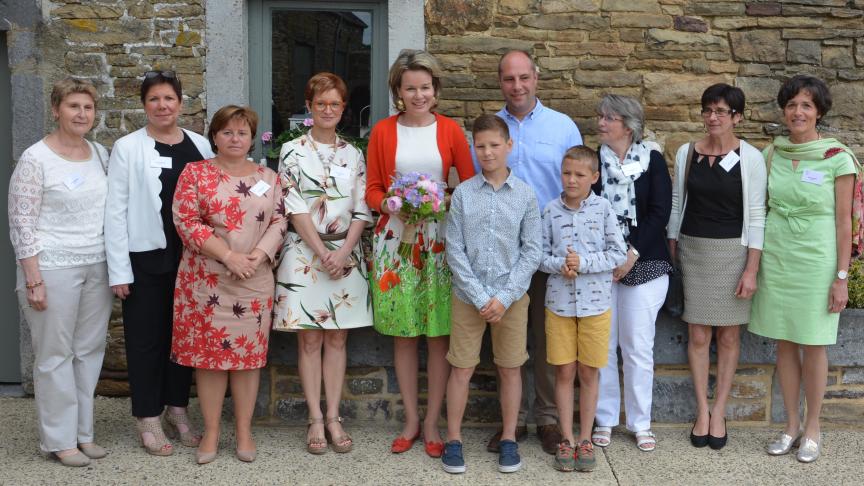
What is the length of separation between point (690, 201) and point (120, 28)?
145 inches

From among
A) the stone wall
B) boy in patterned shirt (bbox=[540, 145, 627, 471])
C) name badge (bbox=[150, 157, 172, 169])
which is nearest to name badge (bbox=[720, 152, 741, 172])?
boy in patterned shirt (bbox=[540, 145, 627, 471])

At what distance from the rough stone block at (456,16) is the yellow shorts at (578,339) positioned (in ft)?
7.18

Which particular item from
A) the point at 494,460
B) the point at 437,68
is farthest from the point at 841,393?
the point at 437,68

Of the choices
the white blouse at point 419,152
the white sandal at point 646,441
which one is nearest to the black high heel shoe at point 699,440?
the white sandal at point 646,441

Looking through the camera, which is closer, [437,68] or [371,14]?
[437,68]

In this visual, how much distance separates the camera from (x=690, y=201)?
12.9 ft

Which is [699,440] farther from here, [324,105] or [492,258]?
[324,105]

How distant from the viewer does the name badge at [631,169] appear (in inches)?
149

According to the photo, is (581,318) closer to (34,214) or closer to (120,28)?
(34,214)

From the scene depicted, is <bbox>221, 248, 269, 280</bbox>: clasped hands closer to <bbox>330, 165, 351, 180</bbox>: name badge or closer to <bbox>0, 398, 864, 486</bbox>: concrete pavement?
<bbox>330, 165, 351, 180</bbox>: name badge

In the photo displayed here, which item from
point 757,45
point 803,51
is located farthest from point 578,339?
point 803,51

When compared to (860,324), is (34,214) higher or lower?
higher

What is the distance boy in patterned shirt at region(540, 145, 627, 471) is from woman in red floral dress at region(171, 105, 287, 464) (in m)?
1.34

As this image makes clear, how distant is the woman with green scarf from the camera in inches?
147
